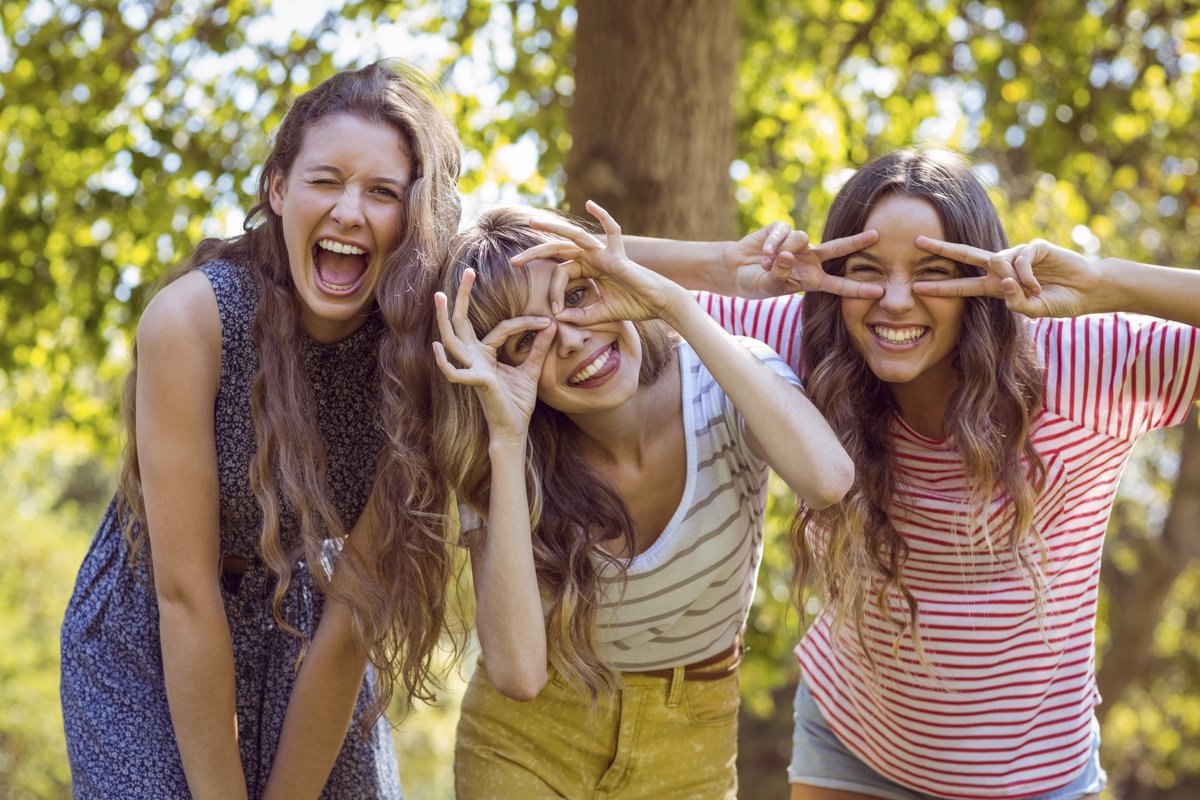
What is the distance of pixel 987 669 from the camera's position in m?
3.09

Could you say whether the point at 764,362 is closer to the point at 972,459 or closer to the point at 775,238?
the point at 775,238

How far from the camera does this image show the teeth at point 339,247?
3000mm

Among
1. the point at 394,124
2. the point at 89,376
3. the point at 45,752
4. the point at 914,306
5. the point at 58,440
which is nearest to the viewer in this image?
the point at 914,306

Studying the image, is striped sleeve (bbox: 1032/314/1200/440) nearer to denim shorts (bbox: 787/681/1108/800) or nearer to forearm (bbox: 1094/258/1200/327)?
forearm (bbox: 1094/258/1200/327)

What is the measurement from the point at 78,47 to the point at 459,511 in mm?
4478

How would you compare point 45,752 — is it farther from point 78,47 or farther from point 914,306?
point 914,306

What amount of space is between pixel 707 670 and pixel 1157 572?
749 centimetres

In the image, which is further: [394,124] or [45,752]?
[45,752]

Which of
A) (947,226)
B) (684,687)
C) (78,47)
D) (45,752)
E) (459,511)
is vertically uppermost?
(78,47)

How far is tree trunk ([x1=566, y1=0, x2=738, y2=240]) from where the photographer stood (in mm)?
4602

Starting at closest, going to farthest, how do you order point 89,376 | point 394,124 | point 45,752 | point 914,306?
point 914,306 → point 394,124 → point 89,376 → point 45,752

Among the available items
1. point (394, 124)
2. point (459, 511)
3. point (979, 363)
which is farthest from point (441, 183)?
point (979, 363)

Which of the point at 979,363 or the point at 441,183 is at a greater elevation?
the point at 441,183

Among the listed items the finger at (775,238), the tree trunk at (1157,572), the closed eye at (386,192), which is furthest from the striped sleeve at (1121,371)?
the tree trunk at (1157,572)
